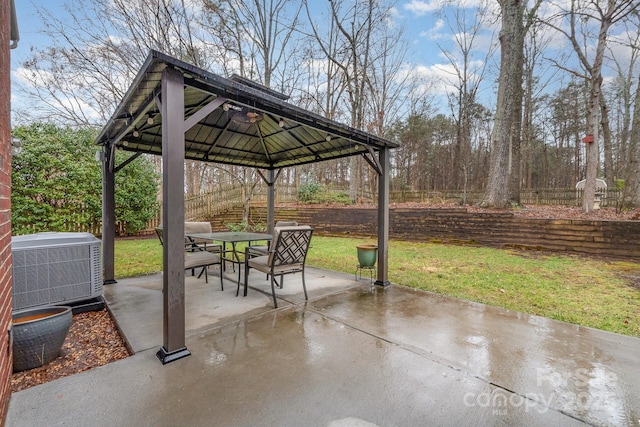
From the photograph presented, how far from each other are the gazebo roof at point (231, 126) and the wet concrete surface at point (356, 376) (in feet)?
6.49

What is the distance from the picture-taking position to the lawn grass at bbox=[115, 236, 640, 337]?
3.35 metres

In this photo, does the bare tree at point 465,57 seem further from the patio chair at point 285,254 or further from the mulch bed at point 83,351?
the mulch bed at point 83,351

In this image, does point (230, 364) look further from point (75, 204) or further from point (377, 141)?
point (75, 204)

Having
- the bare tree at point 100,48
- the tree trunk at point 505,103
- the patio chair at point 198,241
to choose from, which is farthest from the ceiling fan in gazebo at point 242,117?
the tree trunk at point 505,103

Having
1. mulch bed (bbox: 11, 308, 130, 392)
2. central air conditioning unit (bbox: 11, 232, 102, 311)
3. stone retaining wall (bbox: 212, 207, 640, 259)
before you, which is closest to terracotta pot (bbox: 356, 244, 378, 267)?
mulch bed (bbox: 11, 308, 130, 392)

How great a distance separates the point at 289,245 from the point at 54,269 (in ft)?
8.04

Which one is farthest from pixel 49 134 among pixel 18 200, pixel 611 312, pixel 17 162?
pixel 611 312

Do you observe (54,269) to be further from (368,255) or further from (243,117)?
(368,255)

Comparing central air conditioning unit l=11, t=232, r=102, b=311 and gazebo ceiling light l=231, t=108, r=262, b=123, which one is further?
gazebo ceiling light l=231, t=108, r=262, b=123

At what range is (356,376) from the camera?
1992 mm

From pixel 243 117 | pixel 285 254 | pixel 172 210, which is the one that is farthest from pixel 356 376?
pixel 243 117

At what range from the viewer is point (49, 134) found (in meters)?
7.56

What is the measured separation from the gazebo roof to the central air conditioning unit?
1537 mm

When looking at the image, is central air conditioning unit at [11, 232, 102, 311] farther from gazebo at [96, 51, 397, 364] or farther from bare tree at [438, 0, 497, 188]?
bare tree at [438, 0, 497, 188]
